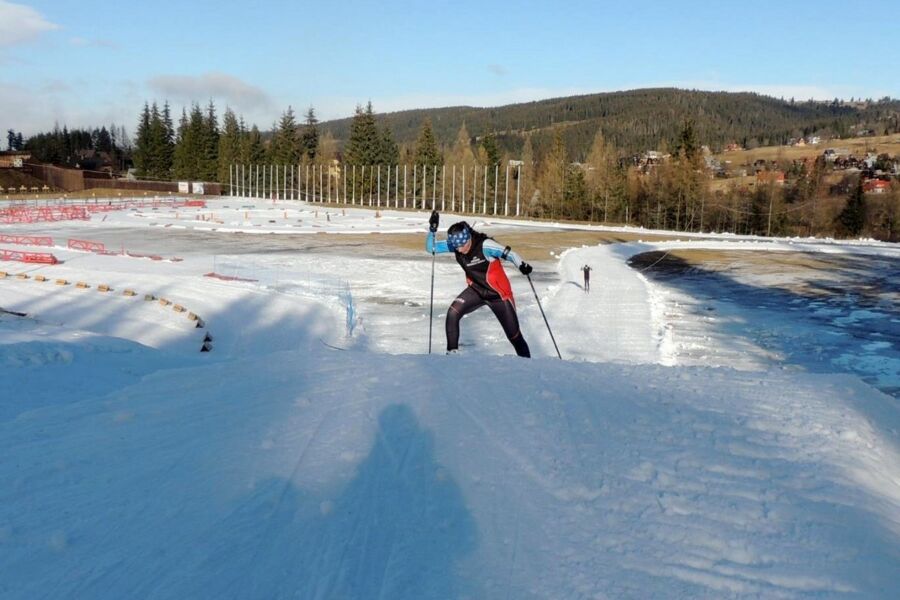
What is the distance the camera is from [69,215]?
55.7 m

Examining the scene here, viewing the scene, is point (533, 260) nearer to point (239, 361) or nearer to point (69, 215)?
point (239, 361)

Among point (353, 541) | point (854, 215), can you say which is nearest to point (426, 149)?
point (854, 215)

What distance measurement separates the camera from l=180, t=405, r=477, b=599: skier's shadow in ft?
11.2

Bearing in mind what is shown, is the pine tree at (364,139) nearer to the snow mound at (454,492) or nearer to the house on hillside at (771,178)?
the house on hillside at (771,178)

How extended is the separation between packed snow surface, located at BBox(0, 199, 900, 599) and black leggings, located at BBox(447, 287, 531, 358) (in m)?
2.10

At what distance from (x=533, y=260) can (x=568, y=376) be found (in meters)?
27.3

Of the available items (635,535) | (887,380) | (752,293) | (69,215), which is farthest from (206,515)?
(69,215)

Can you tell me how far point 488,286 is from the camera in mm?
10031

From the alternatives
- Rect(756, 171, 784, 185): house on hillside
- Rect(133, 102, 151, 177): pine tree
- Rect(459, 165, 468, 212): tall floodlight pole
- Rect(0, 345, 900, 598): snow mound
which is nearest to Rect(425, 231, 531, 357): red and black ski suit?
Rect(0, 345, 900, 598): snow mound

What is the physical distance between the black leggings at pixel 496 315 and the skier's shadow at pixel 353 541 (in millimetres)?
5379

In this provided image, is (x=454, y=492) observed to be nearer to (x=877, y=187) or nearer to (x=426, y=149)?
(x=877, y=187)

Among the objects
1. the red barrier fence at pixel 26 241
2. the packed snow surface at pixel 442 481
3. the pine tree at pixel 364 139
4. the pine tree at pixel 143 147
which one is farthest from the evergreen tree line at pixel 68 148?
the packed snow surface at pixel 442 481

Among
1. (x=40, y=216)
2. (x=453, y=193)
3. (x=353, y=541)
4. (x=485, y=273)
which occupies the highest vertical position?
(x=453, y=193)

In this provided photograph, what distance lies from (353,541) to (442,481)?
86 cm
